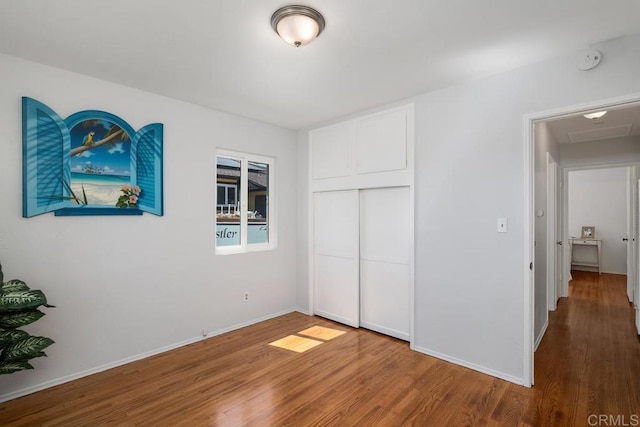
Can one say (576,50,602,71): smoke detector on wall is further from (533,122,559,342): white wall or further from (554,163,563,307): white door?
(554,163,563,307): white door

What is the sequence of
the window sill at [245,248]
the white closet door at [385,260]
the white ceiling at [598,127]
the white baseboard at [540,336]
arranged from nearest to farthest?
the white baseboard at [540,336]
the white ceiling at [598,127]
the white closet door at [385,260]
the window sill at [245,248]

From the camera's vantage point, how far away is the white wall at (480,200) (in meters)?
2.39

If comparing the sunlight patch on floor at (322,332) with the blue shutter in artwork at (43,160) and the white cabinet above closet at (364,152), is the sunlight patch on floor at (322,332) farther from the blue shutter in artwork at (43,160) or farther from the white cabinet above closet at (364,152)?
the blue shutter in artwork at (43,160)

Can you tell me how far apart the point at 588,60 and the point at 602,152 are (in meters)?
3.00

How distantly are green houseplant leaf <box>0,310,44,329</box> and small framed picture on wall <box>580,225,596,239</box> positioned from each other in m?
9.37

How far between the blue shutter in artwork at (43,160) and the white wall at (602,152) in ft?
20.3

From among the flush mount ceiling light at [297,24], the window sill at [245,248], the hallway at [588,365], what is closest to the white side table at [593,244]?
the hallway at [588,365]

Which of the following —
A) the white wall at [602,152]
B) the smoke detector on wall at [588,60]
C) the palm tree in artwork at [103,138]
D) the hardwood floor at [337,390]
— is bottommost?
the hardwood floor at [337,390]

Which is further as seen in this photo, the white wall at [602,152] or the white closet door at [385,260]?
the white wall at [602,152]

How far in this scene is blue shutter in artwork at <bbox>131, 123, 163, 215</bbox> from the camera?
2.97 meters

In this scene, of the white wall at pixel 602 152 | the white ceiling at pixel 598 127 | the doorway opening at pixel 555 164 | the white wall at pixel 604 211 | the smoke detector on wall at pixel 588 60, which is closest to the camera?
the smoke detector on wall at pixel 588 60

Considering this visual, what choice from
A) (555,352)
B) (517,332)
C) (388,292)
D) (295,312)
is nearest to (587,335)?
(555,352)

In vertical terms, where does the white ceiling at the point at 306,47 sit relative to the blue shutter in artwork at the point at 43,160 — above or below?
above

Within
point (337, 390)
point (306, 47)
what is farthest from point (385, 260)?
point (306, 47)
